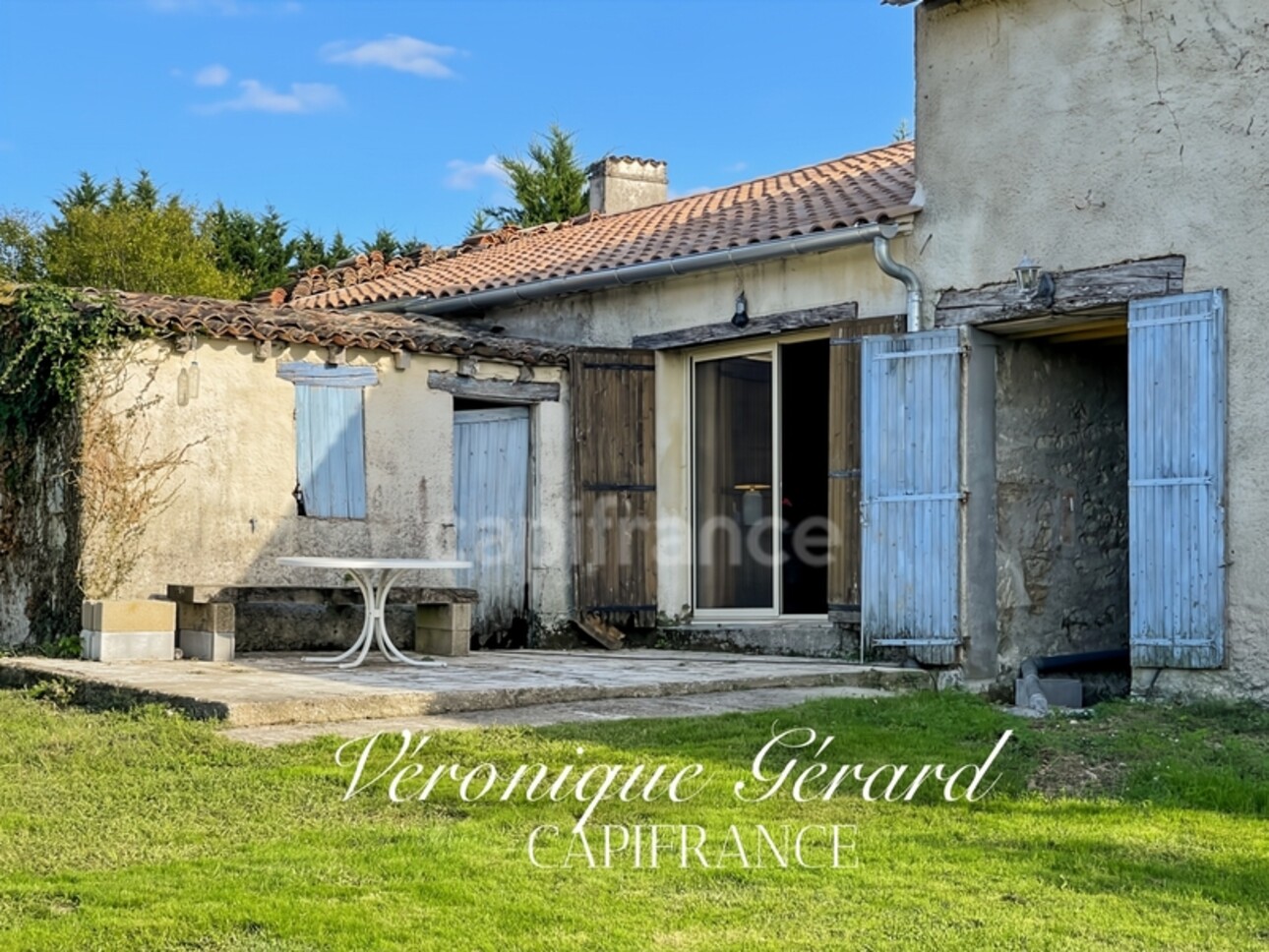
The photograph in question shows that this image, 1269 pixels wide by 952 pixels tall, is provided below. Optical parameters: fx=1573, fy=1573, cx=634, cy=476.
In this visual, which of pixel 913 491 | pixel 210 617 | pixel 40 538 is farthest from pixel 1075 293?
pixel 40 538

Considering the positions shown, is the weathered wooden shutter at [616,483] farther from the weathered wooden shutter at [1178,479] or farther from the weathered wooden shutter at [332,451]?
the weathered wooden shutter at [1178,479]

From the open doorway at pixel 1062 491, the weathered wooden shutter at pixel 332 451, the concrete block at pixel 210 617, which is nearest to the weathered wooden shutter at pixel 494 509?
the weathered wooden shutter at pixel 332 451

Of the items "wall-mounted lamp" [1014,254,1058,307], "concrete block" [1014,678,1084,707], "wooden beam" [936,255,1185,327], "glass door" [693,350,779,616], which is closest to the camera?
"wooden beam" [936,255,1185,327]

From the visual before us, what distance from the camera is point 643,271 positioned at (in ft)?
38.7

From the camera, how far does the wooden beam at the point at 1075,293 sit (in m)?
9.05

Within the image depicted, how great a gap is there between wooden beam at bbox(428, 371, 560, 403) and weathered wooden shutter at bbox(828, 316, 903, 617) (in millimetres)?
2361

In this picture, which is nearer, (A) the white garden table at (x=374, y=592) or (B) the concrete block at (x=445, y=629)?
(A) the white garden table at (x=374, y=592)

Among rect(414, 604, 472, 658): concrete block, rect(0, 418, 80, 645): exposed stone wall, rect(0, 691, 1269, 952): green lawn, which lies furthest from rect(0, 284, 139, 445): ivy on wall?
rect(0, 691, 1269, 952): green lawn

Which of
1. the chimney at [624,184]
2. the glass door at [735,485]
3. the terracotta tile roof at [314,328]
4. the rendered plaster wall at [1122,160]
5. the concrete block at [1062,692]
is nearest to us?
the rendered plaster wall at [1122,160]

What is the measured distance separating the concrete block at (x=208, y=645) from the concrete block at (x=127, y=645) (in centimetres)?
17

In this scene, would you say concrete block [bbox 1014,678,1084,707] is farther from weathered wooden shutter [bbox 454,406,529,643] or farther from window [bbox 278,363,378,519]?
window [bbox 278,363,378,519]

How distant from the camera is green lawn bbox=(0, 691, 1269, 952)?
168 inches

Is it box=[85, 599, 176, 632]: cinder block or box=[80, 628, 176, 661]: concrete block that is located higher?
box=[85, 599, 176, 632]: cinder block

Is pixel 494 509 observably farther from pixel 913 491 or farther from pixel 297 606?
pixel 913 491
